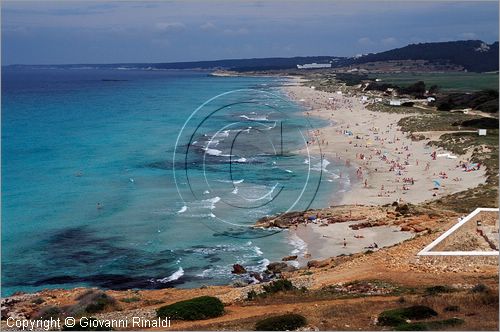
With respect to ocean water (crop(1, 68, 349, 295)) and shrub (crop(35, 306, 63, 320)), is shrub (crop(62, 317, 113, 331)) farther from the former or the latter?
ocean water (crop(1, 68, 349, 295))

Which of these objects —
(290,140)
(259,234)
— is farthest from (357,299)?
(290,140)

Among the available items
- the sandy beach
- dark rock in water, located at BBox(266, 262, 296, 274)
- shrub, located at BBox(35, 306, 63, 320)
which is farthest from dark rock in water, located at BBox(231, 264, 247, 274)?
shrub, located at BBox(35, 306, 63, 320)

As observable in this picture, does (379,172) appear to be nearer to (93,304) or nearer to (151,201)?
(151,201)

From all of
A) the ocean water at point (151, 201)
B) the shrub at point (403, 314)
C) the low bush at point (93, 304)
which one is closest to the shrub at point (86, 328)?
the low bush at point (93, 304)

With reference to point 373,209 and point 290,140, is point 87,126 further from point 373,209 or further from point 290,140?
point 373,209

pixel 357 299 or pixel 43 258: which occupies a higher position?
pixel 357 299

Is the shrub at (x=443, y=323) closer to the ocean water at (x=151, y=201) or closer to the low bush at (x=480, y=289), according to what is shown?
the low bush at (x=480, y=289)
